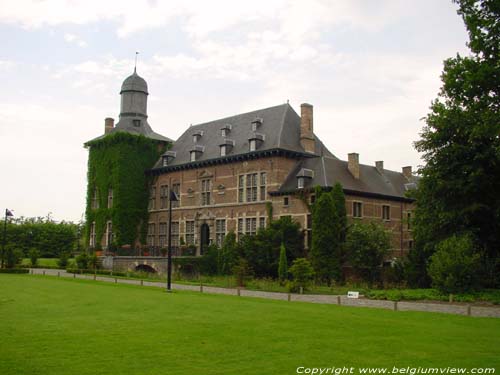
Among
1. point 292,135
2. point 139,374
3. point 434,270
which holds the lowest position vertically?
point 139,374

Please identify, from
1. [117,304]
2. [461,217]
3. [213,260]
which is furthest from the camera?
[213,260]

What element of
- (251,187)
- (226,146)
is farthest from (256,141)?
(251,187)

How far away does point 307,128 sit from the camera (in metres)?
40.9

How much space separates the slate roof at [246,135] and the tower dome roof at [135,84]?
6692 mm

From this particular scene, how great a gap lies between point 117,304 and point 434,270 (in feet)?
45.6

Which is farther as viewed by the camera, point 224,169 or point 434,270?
point 224,169

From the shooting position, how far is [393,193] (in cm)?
4138

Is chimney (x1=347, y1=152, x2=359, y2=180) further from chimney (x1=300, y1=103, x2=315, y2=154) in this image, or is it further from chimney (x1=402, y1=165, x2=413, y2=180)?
chimney (x1=402, y1=165, x2=413, y2=180)

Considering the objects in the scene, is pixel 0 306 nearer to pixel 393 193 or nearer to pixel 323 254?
pixel 323 254

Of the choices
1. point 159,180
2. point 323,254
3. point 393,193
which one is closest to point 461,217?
point 323,254

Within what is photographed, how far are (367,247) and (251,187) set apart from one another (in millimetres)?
10752

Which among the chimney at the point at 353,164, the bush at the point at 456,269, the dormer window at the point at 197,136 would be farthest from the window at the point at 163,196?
the bush at the point at 456,269

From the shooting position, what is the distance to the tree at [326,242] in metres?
33.8

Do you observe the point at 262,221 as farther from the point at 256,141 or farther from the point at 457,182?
the point at 457,182
